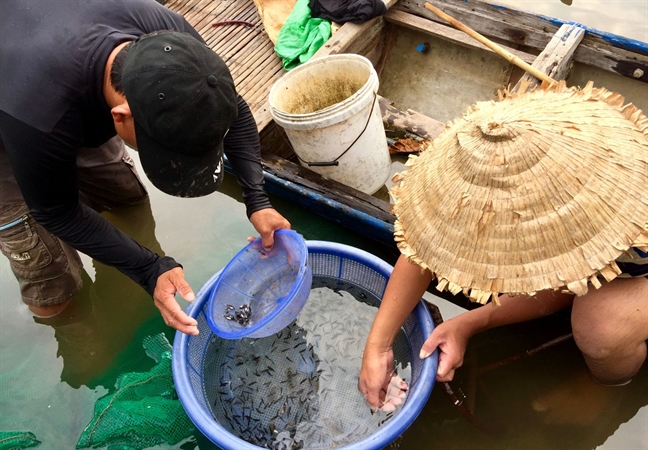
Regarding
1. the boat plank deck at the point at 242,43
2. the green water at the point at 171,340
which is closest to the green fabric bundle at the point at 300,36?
the boat plank deck at the point at 242,43

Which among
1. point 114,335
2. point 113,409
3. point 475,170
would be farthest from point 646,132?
point 114,335

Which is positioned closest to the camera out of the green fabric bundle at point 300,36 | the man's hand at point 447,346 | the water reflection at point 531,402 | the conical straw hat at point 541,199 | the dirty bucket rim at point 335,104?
the conical straw hat at point 541,199

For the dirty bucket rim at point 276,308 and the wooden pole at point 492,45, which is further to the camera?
the wooden pole at point 492,45

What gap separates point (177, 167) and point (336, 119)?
1439 millimetres

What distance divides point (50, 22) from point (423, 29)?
3.12m

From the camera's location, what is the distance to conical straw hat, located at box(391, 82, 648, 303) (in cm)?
150

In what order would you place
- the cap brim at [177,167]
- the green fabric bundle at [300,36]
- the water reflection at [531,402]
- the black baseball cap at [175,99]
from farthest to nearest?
the green fabric bundle at [300,36] → the water reflection at [531,402] → the cap brim at [177,167] → the black baseball cap at [175,99]

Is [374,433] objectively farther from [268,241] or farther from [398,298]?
[268,241]

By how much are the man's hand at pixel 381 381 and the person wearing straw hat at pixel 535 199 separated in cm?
74

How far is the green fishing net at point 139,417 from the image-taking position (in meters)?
2.55

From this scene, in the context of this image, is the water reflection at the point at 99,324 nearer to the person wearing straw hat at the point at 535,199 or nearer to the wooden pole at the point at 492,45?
the person wearing straw hat at the point at 535,199

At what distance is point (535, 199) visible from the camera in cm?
151

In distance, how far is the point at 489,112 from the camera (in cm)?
175

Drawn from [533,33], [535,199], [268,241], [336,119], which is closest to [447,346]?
[535,199]
